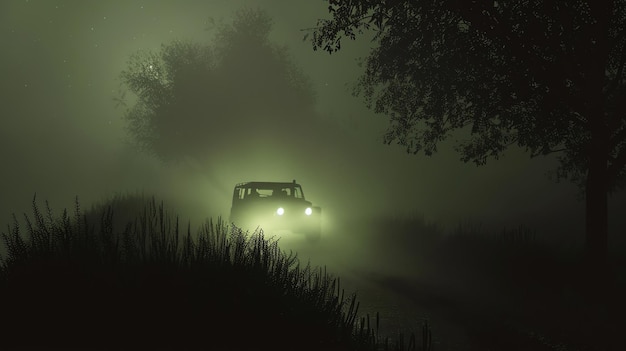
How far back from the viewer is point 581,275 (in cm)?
1161

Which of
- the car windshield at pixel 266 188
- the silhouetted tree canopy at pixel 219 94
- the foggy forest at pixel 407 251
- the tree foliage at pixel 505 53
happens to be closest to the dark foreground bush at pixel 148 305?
the foggy forest at pixel 407 251

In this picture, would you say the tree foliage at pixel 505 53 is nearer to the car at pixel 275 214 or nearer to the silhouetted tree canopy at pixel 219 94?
the car at pixel 275 214

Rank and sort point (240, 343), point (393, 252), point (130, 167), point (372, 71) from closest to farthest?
point (240, 343) < point (372, 71) < point (393, 252) < point (130, 167)

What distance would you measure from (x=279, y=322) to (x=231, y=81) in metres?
37.2

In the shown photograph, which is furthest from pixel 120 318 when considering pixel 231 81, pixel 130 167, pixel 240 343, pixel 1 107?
pixel 1 107

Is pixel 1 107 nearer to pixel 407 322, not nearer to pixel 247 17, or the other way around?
pixel 247 17

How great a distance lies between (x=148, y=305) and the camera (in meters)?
5.84

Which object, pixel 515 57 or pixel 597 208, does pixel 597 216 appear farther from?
pixel 515 57

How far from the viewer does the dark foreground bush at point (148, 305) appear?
215 inches

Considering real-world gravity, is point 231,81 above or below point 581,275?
above

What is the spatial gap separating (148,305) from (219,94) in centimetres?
3659

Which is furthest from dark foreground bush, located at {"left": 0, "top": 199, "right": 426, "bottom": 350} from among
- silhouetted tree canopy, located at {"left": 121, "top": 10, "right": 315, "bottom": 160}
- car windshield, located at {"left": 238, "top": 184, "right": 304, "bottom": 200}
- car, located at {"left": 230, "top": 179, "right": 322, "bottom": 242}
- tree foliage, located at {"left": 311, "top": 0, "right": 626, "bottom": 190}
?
silhouetted tree canopy, located at {"left": 121, "top": 10, "right": 315, "bottom": 160}

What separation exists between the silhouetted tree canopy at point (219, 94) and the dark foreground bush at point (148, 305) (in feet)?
115

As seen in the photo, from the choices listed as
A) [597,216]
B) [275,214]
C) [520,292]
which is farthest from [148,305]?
[275,214]
